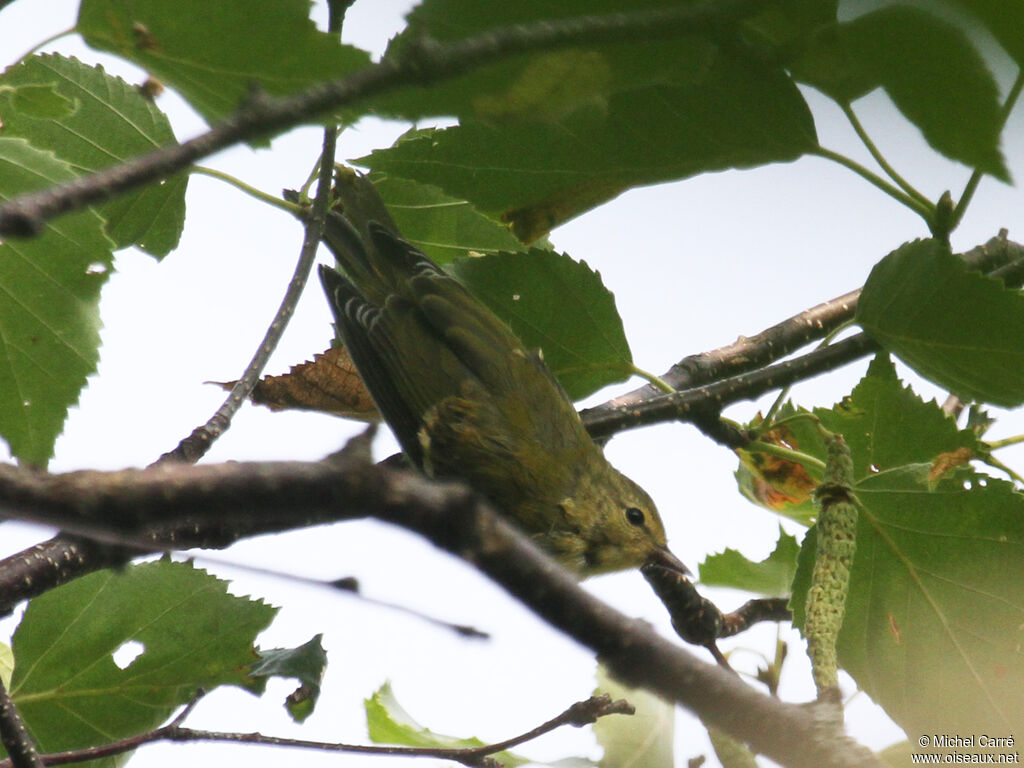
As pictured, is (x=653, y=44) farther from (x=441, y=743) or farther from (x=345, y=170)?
(x=345, y=170)

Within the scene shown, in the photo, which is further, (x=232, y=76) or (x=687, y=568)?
(x=687, y=568)

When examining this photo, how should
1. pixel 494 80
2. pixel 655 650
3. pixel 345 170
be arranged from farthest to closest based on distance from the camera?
pixel 345 170 → pixel 494 80 → pixel 655 650

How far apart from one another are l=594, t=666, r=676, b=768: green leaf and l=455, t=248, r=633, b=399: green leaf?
0.90 m

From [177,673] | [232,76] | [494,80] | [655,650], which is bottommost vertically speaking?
[655,650]

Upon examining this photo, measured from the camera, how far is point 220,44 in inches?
70.3

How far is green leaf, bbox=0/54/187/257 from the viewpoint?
312cm

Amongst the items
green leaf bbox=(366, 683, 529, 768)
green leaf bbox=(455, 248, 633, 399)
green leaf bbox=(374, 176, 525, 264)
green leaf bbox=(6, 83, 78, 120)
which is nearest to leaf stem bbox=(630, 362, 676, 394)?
green leaf bbox=(455, 248, 633, 399)

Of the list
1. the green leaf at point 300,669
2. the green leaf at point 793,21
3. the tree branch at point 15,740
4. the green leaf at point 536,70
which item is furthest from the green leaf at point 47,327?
the green leaf at point 793,21

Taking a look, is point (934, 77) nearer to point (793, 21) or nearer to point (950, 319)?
point (793, 21)

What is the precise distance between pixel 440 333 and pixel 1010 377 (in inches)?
95.2

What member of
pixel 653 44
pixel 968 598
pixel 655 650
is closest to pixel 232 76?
pixel 653 44

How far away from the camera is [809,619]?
1957 millimetres

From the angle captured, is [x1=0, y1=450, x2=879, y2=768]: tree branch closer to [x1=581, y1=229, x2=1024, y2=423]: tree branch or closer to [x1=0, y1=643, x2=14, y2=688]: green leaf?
[x1=581, y1=229, x2=1024, y2=423]: tree branch

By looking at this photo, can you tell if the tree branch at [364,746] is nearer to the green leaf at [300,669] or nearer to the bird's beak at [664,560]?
the green leaf at [300,669]
